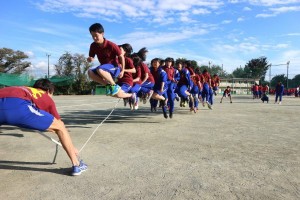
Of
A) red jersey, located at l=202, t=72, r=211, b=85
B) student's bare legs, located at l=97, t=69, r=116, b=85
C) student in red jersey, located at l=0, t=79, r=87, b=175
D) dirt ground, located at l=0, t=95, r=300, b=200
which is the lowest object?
dirt ground, located at l=0, t=95, r=300, b=200

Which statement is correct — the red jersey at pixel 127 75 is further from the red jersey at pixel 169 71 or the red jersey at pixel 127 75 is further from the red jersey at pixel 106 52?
the red jersey at pixel 169 71

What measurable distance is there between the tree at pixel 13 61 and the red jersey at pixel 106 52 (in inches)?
2378

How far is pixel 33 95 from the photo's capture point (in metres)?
4.56

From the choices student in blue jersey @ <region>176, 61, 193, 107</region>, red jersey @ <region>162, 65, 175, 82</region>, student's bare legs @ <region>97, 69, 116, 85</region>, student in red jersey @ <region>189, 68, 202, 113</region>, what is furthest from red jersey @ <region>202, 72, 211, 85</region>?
student's bare legs @ <region>97, 69, 116, 85</region>

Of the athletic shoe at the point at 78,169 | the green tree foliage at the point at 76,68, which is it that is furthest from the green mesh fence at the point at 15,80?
the athletic shoe at the point at 78,169

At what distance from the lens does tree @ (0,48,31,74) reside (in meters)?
63.4

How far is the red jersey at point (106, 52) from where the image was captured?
8062 mm

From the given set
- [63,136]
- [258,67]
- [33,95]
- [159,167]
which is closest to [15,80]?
[63,136]

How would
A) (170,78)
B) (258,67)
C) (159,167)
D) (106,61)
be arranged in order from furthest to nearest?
(258,67), (170,78), (106,61), (159,167)

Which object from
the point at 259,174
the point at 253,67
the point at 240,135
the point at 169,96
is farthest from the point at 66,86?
the point at 253,67

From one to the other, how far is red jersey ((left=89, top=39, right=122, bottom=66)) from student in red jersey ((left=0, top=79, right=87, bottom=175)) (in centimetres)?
328

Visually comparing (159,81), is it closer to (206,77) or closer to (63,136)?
(63,136)

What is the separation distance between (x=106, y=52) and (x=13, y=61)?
62016 millimetres

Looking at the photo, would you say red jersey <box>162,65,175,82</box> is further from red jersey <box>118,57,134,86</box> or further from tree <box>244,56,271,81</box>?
tree <box>244,56,271,81</box>
